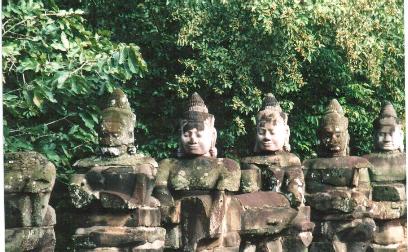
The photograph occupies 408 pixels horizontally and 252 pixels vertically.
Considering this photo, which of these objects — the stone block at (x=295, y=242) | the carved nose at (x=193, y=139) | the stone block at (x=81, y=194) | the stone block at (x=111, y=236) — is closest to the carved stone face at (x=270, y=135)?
the stone block at (x=295, y=242)

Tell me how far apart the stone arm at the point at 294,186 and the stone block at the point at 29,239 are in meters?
3.19

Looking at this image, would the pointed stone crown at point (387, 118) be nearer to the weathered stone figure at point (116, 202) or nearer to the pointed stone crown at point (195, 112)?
the pointed stone crown at point (195, 112)

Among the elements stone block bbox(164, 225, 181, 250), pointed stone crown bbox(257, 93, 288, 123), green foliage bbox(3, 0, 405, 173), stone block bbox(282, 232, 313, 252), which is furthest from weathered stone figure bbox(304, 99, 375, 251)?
green foliage bbox(3, 0, 405, 173)

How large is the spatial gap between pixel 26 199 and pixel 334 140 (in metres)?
4.44

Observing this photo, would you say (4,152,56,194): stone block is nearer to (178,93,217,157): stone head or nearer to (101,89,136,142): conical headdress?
(101,89,136,142): conical headdress

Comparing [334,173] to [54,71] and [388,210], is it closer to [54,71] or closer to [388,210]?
[388,210]

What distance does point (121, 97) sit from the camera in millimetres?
8672

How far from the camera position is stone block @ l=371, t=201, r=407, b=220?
11.4m

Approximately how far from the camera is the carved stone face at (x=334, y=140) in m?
11.0

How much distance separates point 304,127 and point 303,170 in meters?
5.03

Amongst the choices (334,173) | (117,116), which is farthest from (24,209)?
(334,173)

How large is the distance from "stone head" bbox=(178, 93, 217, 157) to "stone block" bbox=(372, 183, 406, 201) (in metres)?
2.99

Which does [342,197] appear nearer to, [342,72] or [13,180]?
[13,180]

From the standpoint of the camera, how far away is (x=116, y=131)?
851 cm
